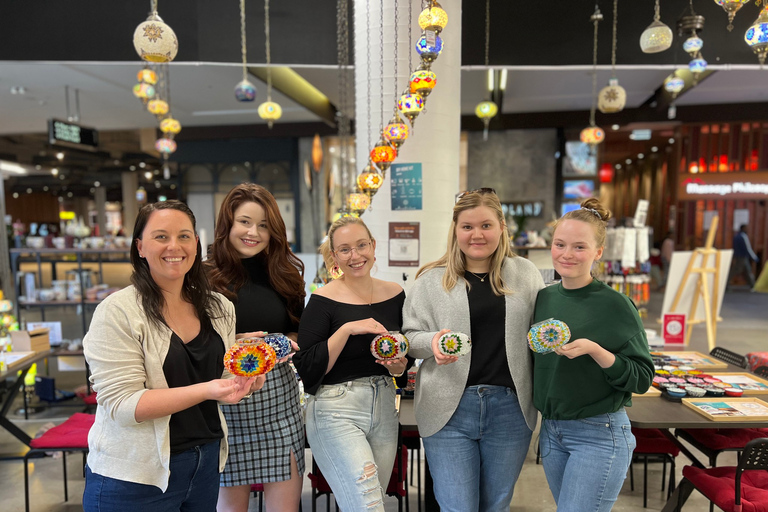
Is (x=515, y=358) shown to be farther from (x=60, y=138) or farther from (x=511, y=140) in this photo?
(x=511, y=140)

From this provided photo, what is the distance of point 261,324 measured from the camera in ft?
6.39

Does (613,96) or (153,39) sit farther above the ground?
(613,96)

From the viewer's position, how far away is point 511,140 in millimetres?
11133

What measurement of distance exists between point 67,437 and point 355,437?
207 centimetres

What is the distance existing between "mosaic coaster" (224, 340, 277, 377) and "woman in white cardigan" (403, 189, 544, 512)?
578 millimetres

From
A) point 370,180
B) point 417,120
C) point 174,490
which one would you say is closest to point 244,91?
point 417,120

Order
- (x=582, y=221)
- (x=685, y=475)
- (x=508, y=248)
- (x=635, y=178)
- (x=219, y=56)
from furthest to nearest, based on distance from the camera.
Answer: (x=635, y=178), (x=219, y=56), (x=685, y=475), (x=508, y=248), (x=582, y=221)

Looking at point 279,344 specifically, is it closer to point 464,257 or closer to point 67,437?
point 464,257

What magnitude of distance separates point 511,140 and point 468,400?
10.2 m

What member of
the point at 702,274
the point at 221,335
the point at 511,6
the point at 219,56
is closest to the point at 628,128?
the point at 702,274

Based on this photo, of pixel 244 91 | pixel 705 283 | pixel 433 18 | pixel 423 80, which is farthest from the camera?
pixel 705 283

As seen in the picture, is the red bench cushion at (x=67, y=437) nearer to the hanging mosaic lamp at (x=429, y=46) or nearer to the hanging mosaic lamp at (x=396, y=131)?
the hanging mosaic lamp at (x=396, y=131)

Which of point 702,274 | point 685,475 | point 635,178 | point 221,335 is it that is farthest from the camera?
point 635,178

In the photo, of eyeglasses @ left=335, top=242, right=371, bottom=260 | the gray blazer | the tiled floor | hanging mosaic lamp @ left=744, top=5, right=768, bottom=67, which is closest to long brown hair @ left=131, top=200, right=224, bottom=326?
eyeglasses @ left=335, top=242, right=371, bottom=260
